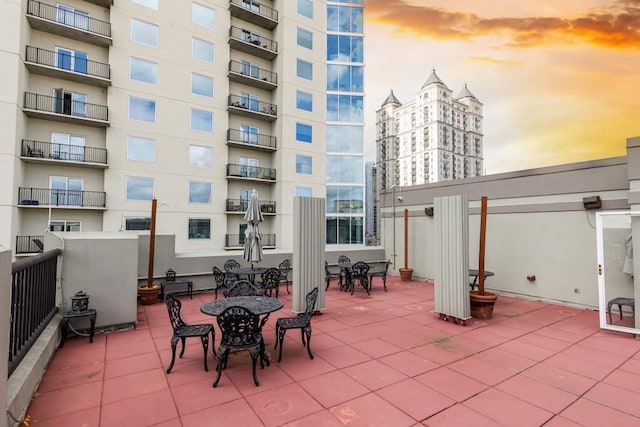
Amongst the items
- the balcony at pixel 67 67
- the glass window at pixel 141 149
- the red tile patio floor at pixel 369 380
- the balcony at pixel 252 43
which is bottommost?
the red tile patio floor at pixel 369 380

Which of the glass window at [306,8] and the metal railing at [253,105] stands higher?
the glass window at [306,8]

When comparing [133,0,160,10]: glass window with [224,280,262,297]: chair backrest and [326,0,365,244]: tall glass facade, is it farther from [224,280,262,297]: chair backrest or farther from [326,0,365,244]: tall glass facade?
[224,280,262,297]: chair backrest

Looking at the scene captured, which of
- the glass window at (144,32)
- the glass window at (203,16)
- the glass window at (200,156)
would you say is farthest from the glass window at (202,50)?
the glass window at (200,156)

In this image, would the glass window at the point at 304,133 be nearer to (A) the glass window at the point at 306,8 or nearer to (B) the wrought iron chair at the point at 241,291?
(A) the glass window at the point at 306,8

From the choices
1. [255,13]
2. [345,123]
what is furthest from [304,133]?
[255,13]

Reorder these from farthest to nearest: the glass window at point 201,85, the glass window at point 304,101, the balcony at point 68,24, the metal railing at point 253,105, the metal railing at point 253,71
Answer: the glass window at point 304,101 < the metal railing at point 253,71 < the metal railing at point 253,105 < the glass window at point 201,85 < the balcony at point 68,24

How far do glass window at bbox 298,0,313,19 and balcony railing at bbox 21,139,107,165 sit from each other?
15764mm

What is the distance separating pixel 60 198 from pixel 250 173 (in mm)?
9839

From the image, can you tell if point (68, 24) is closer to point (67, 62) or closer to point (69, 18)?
point (69, 18)

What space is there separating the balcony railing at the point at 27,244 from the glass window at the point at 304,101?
16085mm

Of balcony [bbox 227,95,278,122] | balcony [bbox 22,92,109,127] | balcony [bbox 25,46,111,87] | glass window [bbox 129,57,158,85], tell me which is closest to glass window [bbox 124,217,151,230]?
balcony [bbox 22,92,109,127]

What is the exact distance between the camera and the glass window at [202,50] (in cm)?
1789

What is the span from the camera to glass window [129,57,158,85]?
16109mm

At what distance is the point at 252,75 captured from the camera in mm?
20359
